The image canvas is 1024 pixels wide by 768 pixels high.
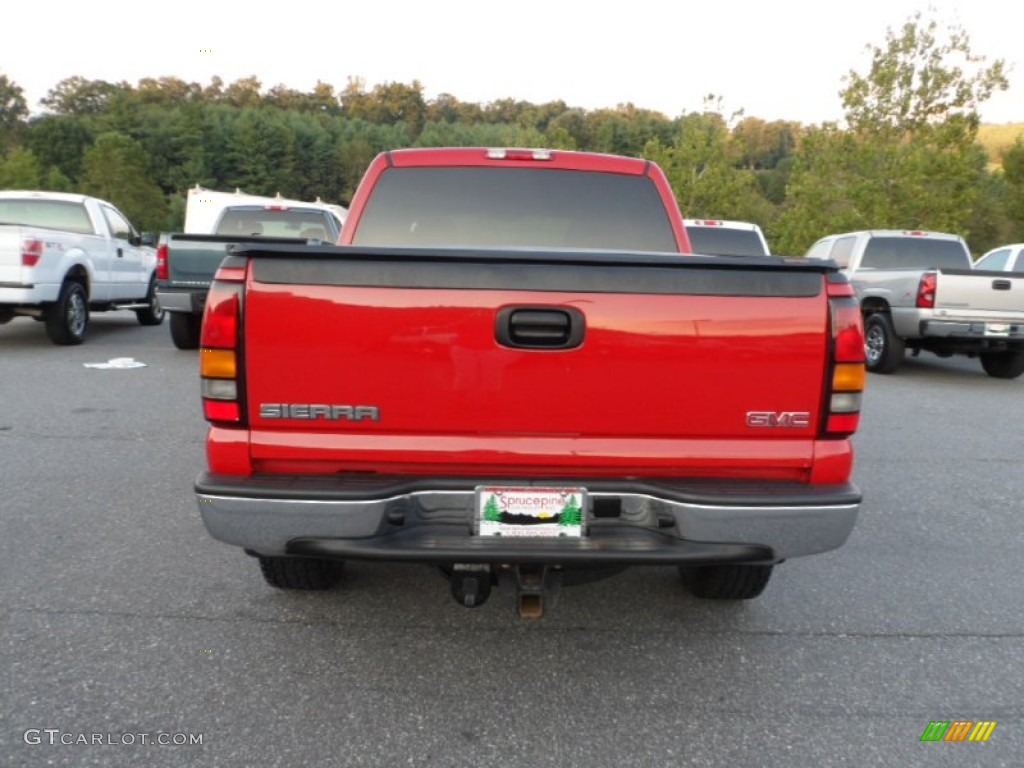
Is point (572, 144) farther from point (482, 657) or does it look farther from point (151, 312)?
point (482, 657)

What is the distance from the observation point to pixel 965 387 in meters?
9.80

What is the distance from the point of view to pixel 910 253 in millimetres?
11781

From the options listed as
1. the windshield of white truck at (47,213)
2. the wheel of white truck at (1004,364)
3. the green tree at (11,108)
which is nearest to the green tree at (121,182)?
the green tree at (11,108)

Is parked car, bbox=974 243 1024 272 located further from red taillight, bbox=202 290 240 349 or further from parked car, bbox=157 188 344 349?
red taillight, bbox=202 290 240 349

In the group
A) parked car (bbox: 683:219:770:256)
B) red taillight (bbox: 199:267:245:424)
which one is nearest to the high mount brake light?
red taillight (bbox: 199:267:245:424)

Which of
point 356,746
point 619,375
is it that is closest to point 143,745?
point 356,746

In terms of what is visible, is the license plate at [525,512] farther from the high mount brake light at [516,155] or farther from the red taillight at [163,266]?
the red taillight at [163,266]

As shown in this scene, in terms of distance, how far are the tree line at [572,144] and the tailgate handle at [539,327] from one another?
70.4 ft

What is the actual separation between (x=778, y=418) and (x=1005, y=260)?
40.8 ft

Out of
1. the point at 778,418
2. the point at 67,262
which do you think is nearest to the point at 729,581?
the point at 778,418

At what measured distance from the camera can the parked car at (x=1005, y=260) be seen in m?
12.1

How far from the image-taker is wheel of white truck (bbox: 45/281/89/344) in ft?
33.9

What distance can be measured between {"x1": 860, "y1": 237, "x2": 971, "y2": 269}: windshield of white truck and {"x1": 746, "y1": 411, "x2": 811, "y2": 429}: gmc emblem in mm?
10169

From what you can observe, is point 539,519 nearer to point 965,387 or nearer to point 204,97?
point 965,387
